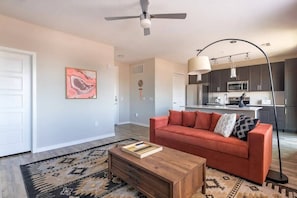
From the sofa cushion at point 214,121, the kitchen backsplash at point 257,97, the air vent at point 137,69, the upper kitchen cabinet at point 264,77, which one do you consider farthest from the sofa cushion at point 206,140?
the kitchen backsplash at point 257,97

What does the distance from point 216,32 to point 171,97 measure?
337 centimetres

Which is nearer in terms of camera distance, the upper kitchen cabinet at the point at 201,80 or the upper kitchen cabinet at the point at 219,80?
the upper kitchen cabinet at the point at 219,80

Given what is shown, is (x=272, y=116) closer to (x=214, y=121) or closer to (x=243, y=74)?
(x=243, y=74)

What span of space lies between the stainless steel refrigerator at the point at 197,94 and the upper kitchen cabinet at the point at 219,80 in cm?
33

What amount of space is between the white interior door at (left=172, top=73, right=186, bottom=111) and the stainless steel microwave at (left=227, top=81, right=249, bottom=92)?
1.86 meters

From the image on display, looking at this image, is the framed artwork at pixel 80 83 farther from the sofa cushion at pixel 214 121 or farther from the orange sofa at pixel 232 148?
the sofa cushion at pixel 214 121

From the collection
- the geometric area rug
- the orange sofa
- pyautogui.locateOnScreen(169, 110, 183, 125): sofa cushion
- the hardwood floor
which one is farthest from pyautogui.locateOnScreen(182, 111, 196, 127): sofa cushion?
the hardwood floor

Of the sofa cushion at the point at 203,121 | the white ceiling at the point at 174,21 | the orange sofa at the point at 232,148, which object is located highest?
the white ceiling at the point at 174,21

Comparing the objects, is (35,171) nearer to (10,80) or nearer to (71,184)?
(71,184)

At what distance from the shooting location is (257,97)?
6.16m

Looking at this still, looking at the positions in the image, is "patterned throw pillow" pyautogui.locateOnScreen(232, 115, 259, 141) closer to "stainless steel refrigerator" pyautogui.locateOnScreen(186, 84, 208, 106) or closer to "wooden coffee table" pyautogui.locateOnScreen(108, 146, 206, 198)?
"wooden coffee table" pyautogui.locateOnScreen(108, 146, 206, 198)

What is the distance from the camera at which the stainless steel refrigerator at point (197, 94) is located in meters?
6.92

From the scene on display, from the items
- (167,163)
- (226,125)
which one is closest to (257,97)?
(226,125)

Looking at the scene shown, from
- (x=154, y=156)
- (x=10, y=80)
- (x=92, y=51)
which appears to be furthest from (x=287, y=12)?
(x=10, y=80)
